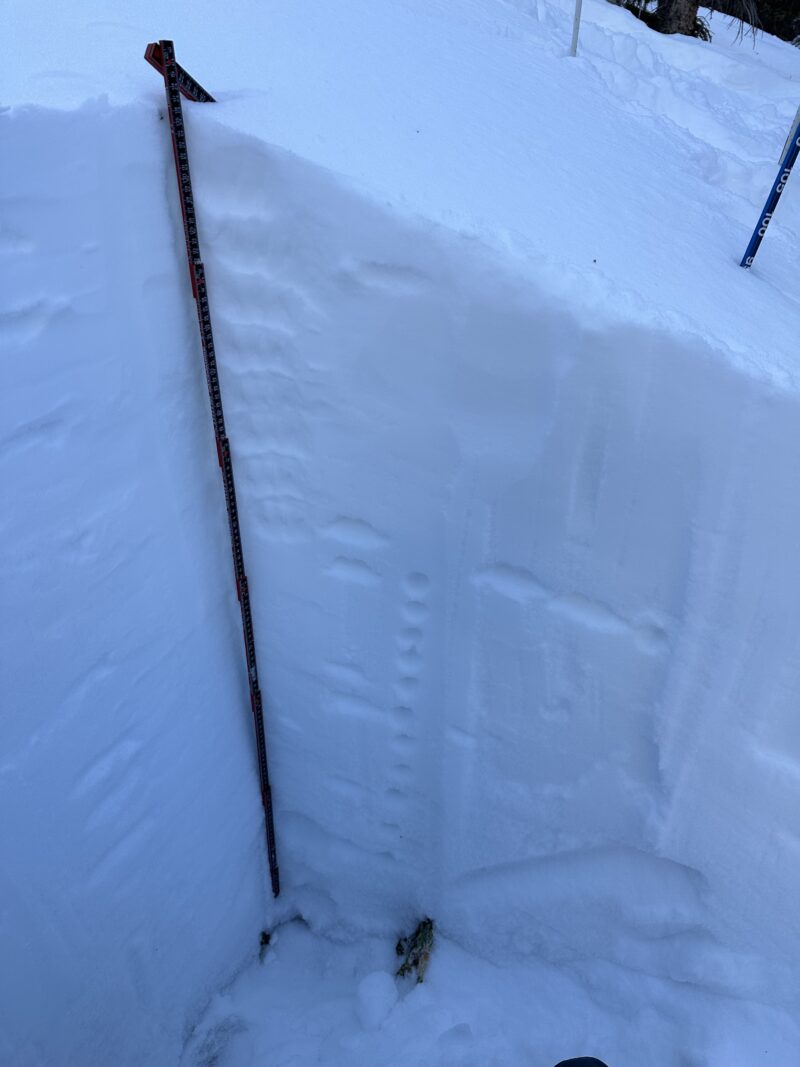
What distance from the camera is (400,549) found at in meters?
1.46

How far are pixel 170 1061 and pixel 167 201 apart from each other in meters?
1.92

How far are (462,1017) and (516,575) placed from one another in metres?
1.19

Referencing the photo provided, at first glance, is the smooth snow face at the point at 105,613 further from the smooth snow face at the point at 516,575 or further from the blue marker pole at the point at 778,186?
the blue marker pole at the point at 778,186

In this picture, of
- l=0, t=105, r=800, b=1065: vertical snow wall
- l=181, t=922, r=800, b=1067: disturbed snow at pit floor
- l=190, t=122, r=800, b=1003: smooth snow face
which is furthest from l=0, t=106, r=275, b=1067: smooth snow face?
l=181, t=922, r=800, b=1067: disturbed snow at pit floor

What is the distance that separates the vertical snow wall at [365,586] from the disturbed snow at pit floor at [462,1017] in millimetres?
91

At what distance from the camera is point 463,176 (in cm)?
128

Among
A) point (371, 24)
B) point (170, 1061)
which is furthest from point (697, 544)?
point (170, 1061)

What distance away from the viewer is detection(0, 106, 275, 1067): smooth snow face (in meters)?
1.09

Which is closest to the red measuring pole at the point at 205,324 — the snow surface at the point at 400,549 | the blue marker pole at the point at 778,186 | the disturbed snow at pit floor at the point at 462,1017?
the snow surface at the point at 400,549

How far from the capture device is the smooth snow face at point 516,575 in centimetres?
118

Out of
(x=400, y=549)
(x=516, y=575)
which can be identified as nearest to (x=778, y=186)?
(x=516, y=575)

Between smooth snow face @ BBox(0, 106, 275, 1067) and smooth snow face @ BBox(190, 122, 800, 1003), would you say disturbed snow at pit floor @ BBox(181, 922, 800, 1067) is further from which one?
smooth snow face @ BBox(0, 106, 275, 1067)

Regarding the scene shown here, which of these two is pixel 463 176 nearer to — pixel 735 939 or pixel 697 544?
pixel 697 544

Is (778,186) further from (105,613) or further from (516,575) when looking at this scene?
(105,613)
